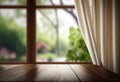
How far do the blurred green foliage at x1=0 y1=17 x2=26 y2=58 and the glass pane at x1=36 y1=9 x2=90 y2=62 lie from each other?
10.1 inches

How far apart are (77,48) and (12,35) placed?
1067 mm

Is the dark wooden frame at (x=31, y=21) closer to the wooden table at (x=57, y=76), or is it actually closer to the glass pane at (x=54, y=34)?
the glass pane at (x=54, y=34)

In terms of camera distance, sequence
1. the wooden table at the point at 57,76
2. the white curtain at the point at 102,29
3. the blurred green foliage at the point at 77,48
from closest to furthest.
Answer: the wooden table at the point at 57,76 < the white curtain at the point at 102,29 < the blurred green foliage at the point at 77,48

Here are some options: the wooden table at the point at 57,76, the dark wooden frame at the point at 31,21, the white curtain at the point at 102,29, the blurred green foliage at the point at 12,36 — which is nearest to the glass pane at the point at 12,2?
the dark wooden frame at the point at 31,21

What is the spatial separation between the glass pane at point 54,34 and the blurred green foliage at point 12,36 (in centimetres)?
26

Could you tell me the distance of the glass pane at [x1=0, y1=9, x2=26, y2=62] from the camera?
3.37 m

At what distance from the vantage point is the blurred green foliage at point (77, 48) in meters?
3.29

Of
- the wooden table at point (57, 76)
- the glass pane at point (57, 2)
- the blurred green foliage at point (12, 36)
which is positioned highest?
the glass pane at point (57, 2)

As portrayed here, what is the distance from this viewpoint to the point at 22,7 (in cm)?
332

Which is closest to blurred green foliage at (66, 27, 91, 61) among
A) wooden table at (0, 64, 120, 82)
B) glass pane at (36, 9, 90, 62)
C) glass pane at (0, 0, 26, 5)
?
glass pane at (36, 9, 90, 62)

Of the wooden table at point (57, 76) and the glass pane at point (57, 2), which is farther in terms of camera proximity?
the glass pane at point (57, 2)

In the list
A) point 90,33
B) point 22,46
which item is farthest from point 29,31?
point 90,33

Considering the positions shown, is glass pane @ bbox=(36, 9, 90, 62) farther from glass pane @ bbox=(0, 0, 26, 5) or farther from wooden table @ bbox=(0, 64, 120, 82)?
wooden table @ bbox=(0, 64, 120, 82)

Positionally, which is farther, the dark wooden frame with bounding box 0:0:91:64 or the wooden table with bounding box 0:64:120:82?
the dark wooden frame with bounding box 0:0:91:64
